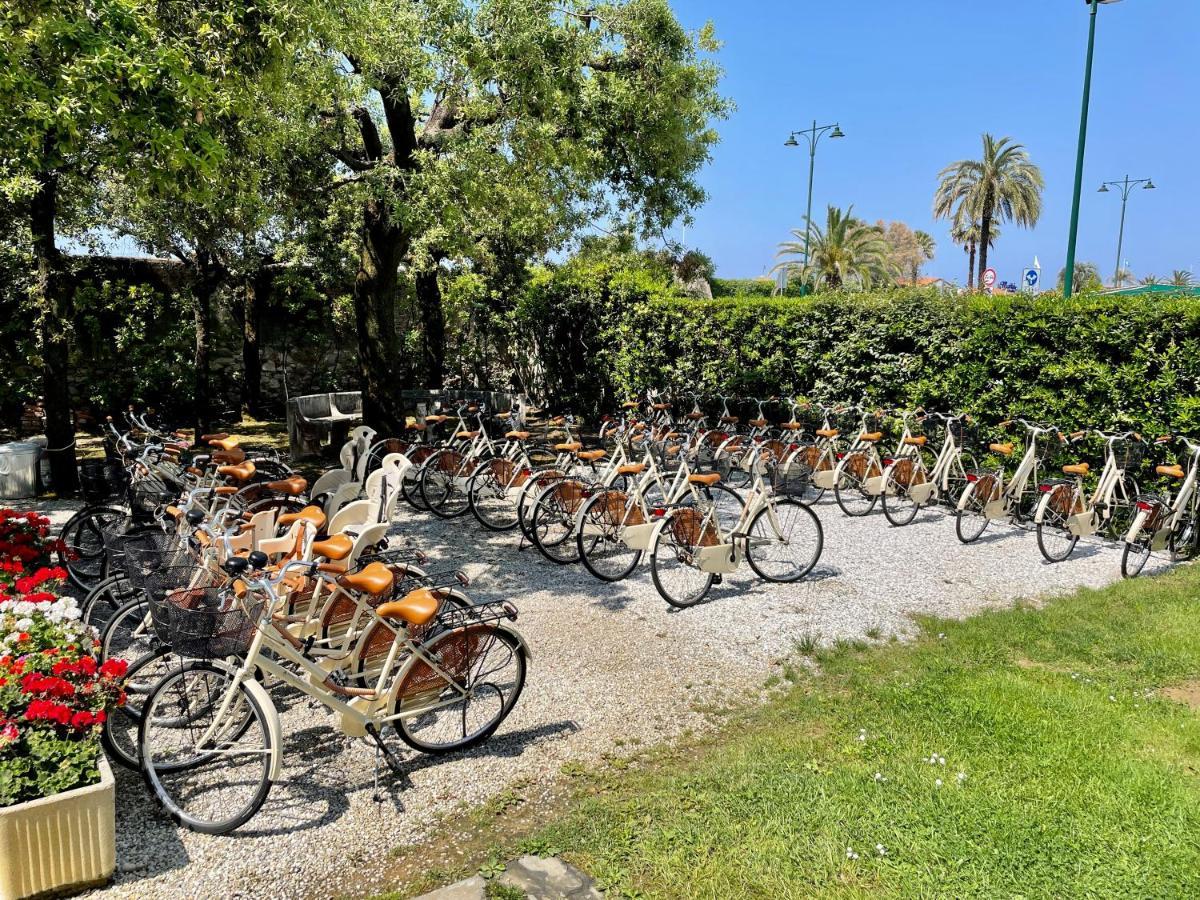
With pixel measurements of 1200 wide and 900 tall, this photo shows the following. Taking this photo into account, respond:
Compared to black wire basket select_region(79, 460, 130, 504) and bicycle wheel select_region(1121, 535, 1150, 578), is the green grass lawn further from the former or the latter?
black wire basket select_region(79, 460, 130, 504)

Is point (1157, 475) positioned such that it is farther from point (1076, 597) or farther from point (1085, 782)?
point (1085, 782)

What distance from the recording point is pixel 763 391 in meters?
10.2

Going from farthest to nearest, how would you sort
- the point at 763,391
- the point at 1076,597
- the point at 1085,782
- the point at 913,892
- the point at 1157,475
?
1. the point at 763,391
2. the point at 1157,475
3. the point at 1076,597
4. the point at 1085,782
5. the point at 913,892

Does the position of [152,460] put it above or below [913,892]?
above

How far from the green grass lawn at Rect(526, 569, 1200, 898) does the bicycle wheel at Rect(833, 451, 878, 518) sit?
322 centimetres

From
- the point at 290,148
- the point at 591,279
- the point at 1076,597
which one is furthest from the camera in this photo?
the point at 591,279

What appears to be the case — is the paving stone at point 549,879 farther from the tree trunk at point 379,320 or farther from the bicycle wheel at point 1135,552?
the tree trunk at point 379,320

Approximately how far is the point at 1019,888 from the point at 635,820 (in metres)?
1.37

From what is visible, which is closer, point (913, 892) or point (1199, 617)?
point (913, 892)

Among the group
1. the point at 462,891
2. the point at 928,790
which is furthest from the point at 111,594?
the point at 928,790

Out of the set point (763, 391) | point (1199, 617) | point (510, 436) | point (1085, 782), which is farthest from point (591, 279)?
point (1085, 782)

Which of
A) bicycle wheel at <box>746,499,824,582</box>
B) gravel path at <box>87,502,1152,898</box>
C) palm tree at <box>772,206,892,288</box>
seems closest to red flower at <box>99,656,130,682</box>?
gravel path at <box>87,502,1152,898</box>

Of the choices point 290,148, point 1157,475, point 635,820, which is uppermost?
point 290,148

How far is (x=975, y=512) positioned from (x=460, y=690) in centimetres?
572
